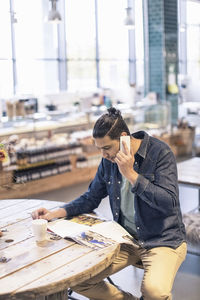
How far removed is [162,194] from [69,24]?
900 cm

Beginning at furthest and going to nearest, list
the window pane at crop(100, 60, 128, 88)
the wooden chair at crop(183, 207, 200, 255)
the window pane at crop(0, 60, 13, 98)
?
the window pane at crop(100, 60, 128, 88), the window pane at crop(0, 60, 13, 98), the wooden chair at crop(183, 207, 200, 255)

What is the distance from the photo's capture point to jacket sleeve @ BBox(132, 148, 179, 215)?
7.50 feet

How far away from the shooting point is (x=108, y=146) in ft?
7.93

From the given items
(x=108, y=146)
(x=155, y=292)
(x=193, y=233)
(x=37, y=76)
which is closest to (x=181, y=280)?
(x=193, y=233)

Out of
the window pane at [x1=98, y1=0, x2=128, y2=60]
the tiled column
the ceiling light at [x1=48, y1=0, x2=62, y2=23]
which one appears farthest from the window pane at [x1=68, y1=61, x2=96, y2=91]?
the ceiling light at [x1=48, y1=0, x2=62, y2=23]

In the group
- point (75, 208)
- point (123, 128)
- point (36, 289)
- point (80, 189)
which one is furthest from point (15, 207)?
point (80, 189)

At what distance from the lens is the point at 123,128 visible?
8.00 feet

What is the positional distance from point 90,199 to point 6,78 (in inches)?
280

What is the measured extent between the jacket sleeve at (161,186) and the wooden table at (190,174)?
157 centimetres

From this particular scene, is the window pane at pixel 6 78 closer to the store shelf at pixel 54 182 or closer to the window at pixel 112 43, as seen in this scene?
the window at pixel 112 43

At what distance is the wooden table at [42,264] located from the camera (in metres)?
1.72

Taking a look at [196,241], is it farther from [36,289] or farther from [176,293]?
[36,289]

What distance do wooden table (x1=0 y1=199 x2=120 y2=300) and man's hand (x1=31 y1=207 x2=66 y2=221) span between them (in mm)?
109

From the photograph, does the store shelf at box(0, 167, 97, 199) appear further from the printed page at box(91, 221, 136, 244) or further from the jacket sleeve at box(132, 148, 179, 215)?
the jacket sleeve at box(132, 148, 179, 215)
